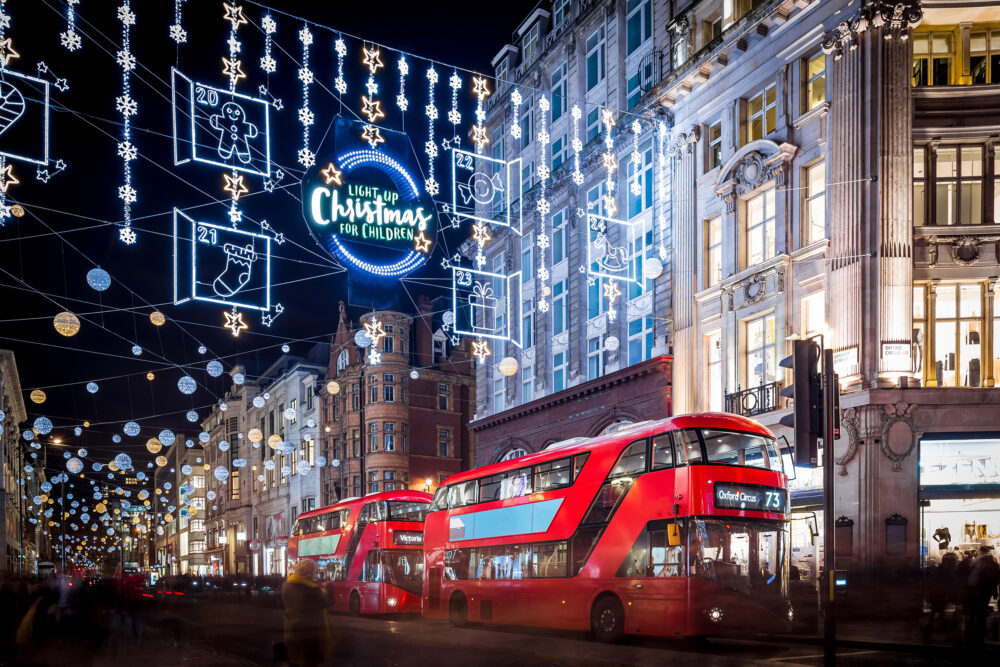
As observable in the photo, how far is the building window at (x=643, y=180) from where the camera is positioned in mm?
34469

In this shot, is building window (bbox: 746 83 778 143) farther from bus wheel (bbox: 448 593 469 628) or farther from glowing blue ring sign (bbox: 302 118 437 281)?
bus wheel (bbox: 448 593 469 628)

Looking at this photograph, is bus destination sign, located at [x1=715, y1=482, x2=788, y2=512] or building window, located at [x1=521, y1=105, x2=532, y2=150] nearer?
bus destination sign, located at [x1=715, y1=482, x2=788, y2=512]

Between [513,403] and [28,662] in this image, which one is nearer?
[28,662]

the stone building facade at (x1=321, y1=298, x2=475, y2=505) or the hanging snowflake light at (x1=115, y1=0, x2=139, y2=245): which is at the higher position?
the hanging snowflake light at (x1=115, y1=0, x2=139, y2=245)

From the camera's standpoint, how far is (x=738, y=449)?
17.5 metres

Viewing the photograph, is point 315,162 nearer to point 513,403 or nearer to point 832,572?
point 832,572

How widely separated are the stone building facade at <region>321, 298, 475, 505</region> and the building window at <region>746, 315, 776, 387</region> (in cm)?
2955

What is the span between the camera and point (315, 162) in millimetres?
17859

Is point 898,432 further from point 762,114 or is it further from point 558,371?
point 558,371

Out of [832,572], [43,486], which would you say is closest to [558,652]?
[832,572]

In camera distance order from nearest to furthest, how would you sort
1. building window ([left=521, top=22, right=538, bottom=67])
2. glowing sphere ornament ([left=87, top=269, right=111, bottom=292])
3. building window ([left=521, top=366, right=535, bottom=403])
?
1. glowing sphere ornament ([left=87, top=269, right=111, bottom=292])
2. building window ([left=521, top=366, right=535, bottom=403])
3. building window ([left=521, top=22, right=538, bottom=67])

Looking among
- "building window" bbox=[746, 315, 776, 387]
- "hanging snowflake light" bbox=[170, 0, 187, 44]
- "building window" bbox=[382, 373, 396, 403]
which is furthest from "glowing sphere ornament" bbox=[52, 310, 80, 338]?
"building window" bbox=[382, 373, 396, 403]

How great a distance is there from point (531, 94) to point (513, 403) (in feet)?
Result: 47.1

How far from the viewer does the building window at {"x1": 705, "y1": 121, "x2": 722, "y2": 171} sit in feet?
102
